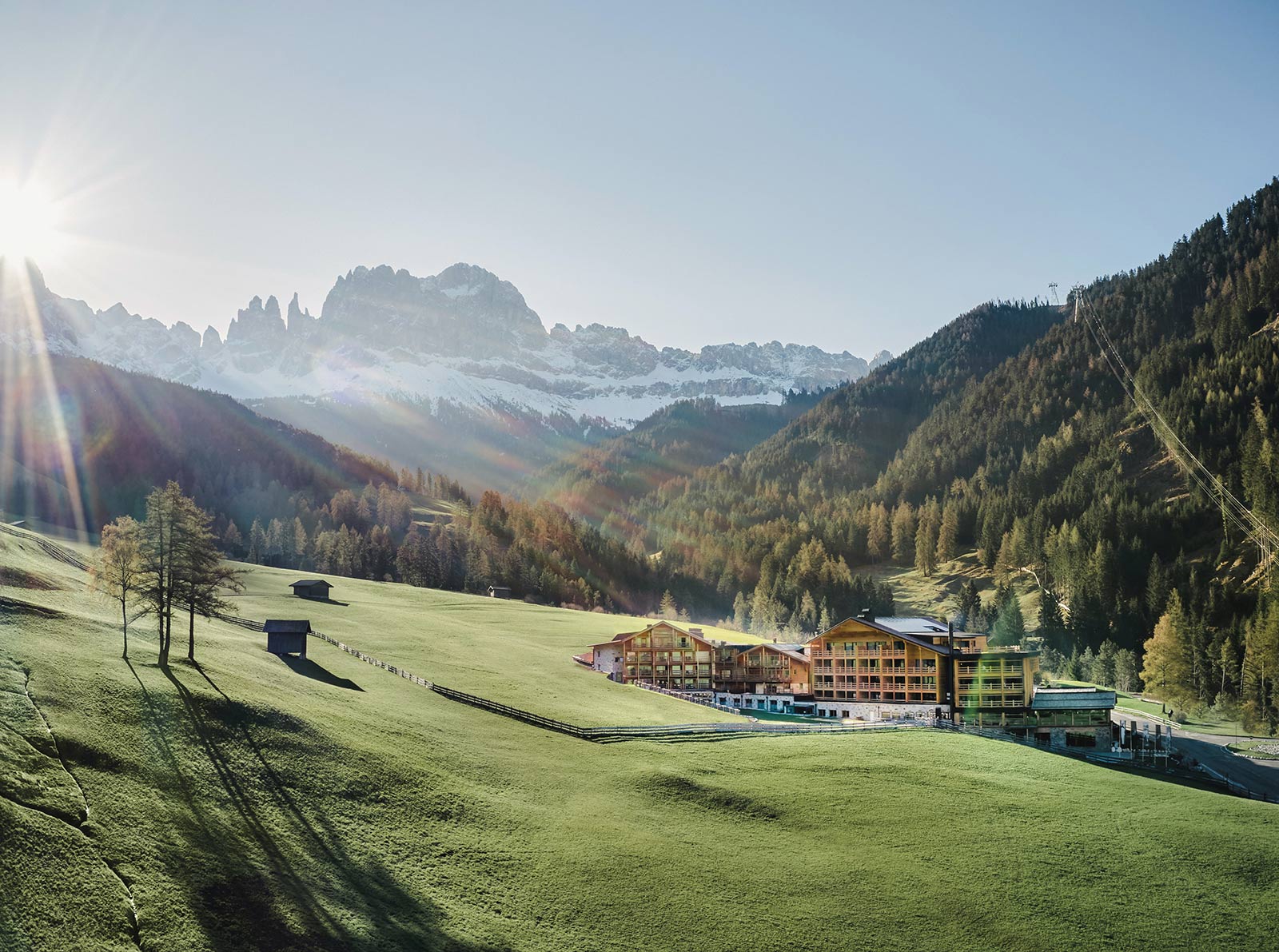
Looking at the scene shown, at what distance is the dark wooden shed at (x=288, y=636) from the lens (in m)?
72.0

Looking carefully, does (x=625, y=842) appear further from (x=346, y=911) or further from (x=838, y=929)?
(x=346, y=911)

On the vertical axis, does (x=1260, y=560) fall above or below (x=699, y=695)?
above

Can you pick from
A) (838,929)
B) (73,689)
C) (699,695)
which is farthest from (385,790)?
(699,695)

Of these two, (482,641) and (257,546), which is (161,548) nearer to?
(482,641)

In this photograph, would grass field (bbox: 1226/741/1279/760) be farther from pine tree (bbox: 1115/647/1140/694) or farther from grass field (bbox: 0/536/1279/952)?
pine tree (bbox: 1115/647/1140/694)

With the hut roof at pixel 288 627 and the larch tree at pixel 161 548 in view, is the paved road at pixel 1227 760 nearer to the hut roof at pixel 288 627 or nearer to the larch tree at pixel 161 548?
the hut roof at pixel 288 627

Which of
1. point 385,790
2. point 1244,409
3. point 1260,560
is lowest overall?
point 385,790

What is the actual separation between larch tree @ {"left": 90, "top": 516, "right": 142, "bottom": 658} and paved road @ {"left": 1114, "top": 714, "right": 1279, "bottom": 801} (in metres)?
83.5

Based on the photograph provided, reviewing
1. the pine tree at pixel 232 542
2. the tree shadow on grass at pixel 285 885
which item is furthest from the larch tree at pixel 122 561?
the pine tree at pixel 232 542

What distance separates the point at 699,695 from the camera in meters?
95.5

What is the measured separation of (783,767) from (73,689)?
41.5 meters

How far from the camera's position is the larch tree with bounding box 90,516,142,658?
55531 mm

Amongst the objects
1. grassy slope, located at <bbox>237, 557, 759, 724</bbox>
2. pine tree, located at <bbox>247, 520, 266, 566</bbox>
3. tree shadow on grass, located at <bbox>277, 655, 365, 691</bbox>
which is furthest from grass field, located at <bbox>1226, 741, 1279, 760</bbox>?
pine tree, located at <bbox>247, 520, 266, 566</bbox>

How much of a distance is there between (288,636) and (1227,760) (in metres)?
87.5
